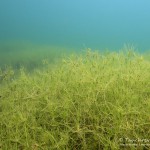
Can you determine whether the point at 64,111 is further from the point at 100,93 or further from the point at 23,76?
the point at 23,76

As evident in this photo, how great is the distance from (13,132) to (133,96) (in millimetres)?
750

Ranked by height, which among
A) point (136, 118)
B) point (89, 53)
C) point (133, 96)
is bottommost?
point (136, 118)

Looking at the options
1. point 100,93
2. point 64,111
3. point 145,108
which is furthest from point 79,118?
point 145,108

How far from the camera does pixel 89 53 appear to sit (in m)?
2.75

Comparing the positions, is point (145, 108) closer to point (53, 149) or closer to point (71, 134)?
point (71, 134)

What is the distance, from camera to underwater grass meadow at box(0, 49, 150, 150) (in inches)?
73.3

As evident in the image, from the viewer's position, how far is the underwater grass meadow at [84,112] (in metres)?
1.86

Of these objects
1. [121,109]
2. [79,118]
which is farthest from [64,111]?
[121,109]

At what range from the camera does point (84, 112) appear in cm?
198

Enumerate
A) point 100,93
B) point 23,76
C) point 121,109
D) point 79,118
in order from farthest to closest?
1. point 23,76
2. point 100,93
3. point 79,118
4. point 121,109

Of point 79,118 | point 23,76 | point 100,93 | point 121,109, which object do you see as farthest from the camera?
point 23,76

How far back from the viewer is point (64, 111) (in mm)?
1969

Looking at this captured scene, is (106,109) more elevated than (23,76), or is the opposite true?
(23,76)

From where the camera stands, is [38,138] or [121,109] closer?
[121,109]
